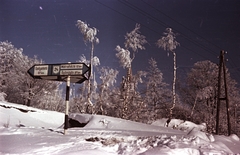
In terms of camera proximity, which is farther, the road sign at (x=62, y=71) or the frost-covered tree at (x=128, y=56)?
the frost-covered tree at (x=128, y=56)

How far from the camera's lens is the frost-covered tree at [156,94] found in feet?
85.9

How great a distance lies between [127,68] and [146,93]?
242 inches

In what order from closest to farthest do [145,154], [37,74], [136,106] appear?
1. [145,154]
2. [37,74]
3. [136,106]

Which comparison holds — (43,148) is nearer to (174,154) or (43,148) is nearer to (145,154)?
(145,154)

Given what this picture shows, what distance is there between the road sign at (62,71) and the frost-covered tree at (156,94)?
1796cm

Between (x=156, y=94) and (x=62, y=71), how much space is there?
19.8 metres

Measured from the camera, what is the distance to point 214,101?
22578 millimetres

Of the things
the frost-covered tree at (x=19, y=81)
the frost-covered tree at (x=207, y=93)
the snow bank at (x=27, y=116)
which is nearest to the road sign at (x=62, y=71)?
the snow bank at (x=27, y=116)

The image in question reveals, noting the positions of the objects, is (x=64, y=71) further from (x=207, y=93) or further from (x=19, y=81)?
(x=19, y=81)

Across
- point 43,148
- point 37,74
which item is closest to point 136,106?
point 37,74

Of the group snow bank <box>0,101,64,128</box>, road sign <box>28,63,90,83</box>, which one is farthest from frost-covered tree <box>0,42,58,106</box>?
road sign <box>28,63,90,83</box>

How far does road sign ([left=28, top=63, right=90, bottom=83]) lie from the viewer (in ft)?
26.4

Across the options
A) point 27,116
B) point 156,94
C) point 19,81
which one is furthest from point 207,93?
point 19,81

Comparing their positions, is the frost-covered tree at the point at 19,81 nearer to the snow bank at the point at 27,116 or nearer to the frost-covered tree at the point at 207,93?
the snow bank at the point at 27,116
